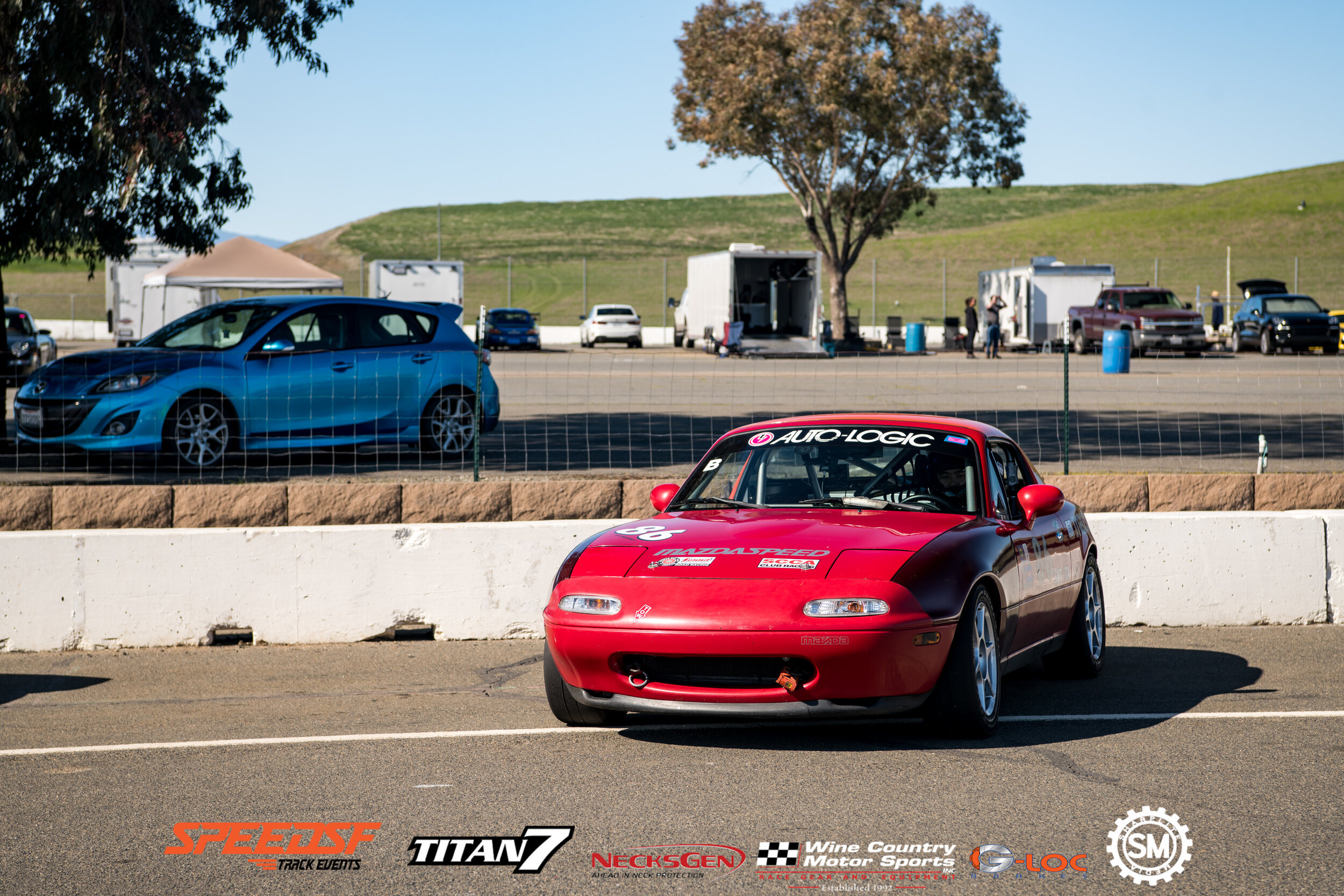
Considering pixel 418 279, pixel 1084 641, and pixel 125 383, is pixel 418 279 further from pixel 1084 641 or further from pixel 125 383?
pixel 1084 641

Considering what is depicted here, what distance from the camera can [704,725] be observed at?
20.6ft

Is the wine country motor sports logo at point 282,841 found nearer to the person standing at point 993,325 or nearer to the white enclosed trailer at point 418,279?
the person standing at point 993,325

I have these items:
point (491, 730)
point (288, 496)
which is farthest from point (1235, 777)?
point (288, 496)

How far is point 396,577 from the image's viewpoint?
339 inches

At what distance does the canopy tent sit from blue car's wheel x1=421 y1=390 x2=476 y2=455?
21.4m

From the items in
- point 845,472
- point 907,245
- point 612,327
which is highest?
point 907,245

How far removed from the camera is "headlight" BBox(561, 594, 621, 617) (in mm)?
5770

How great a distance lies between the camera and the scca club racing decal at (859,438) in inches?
269

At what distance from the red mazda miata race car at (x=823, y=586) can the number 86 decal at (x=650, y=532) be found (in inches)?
0.7

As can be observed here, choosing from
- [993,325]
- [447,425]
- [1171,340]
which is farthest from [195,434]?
[1171,340]

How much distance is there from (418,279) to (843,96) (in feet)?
46.2

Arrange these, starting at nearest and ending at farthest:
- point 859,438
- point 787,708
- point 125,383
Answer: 1. point 787,708
2. point 859,438
3. point 125,383

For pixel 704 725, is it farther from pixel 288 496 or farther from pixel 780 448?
pixel 288 496

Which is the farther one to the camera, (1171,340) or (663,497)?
(1171,340)
